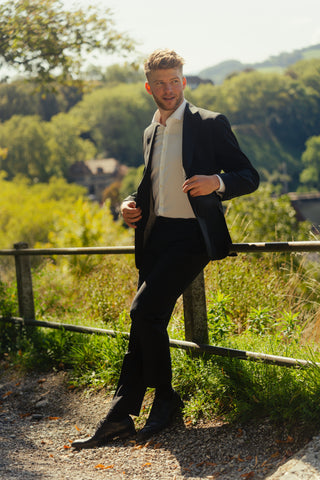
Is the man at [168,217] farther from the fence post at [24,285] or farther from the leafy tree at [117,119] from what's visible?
the leafy tree at [117,119]

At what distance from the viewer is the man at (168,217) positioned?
10.1 ft

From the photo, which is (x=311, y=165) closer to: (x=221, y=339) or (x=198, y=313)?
(x=221, y=339)

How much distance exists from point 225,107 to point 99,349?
2826 inches

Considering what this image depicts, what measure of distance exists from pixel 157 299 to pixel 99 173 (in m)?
92.6

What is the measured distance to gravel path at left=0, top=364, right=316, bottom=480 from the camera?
283cm

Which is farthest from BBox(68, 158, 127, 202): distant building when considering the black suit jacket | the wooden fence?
the black suit jacket

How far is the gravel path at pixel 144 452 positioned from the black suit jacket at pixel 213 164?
0.98 metres

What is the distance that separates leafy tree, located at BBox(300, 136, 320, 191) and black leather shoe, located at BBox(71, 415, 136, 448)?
60.2 m

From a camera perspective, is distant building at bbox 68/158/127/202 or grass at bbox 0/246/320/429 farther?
distant building at bbox 68/158/127/202

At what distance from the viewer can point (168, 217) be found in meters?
3.23

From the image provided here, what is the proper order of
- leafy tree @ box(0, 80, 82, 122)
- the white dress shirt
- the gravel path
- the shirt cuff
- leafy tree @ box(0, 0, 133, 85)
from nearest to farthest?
1. the gravel path
2. the shirt cuff
3. the white dress shirt
4. leafy tree @ box(0, 0, 133, 85)
5. leafy tree @ box(0, 80, 82, 122)

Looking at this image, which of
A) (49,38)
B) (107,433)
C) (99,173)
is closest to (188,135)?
(107,433)

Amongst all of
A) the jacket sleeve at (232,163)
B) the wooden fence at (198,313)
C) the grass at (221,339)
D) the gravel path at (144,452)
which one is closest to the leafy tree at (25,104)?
the grass at (221,339)

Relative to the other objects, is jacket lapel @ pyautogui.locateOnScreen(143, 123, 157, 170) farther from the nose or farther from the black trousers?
the black trousers
